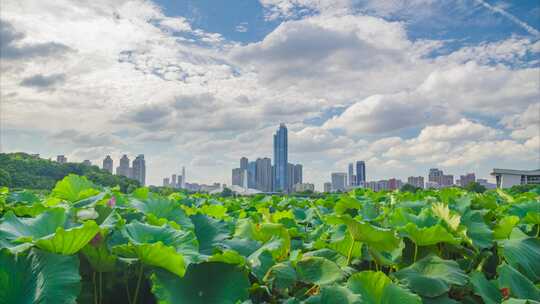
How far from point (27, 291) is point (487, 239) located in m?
1.68

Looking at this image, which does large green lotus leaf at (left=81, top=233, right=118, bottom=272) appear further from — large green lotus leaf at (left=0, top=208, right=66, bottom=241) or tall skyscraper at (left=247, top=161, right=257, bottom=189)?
tall skyscraper at (left=247, top=161, right=257, bottom=189)

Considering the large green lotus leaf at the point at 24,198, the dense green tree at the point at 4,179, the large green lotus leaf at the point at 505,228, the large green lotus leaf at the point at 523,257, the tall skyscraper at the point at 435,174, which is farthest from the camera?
the tall skyscraper at the point at 435,174

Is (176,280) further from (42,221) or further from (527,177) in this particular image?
(527,177)

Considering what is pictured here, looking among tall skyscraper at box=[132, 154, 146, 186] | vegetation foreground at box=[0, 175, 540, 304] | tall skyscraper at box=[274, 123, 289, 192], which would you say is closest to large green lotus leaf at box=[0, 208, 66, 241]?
vegetation foreground at box=[0, 175, 540, 304]

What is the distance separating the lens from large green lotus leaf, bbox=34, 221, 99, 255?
3.30 ft

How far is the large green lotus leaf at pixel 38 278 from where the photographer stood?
983mm

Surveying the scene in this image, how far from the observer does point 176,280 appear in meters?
1.09

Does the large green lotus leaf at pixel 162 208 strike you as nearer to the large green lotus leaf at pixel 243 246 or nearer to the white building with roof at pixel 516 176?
the large green lotus leaf at pixel 243 246

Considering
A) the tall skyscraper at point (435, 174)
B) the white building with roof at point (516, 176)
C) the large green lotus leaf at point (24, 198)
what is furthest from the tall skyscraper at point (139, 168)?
the large green lotus leaf at point (24, 198)

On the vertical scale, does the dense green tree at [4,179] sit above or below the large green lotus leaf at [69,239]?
below

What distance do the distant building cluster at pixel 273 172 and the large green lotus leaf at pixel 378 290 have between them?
92019 mm

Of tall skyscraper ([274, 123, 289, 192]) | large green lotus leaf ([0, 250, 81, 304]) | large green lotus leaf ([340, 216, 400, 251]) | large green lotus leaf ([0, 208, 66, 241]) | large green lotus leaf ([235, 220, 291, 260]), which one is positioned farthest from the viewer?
tall skyscraper ([274, 123, 289, 192])

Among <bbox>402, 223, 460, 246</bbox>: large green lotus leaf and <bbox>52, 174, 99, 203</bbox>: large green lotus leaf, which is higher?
<bbox>52, 174, 99, 203</bbox>: large green lotus leaf

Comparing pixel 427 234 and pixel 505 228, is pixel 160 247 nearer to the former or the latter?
pixel 427 234
